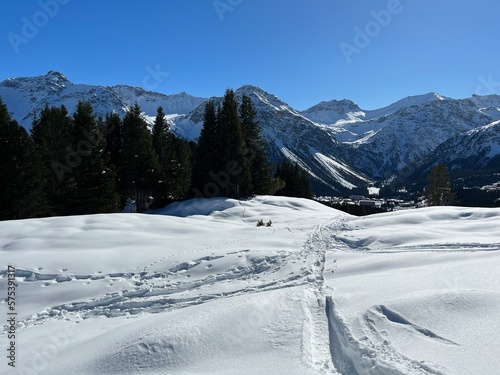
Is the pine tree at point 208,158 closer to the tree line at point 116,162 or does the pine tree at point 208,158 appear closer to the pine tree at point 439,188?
the tree line at point 116,162

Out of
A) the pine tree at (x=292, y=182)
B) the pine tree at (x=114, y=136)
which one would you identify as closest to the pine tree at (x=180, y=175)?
the pine tree at (x=114, y=136)

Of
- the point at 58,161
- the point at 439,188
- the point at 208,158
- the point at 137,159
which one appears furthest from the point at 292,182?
the point at 58,161

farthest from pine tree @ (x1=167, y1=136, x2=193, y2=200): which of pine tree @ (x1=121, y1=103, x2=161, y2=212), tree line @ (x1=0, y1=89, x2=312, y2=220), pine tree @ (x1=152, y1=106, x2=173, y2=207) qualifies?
pine tree @ (x1=121, y1=103, x2=161, y2=212)

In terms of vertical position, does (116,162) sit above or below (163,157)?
below

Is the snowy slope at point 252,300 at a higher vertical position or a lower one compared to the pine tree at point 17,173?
lower

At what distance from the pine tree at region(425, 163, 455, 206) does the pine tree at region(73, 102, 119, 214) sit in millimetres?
47653

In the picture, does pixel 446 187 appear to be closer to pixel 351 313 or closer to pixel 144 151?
pixel 144 151

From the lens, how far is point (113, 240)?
48.1 feet

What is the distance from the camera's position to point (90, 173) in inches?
1112

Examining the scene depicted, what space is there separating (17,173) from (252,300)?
23803mm

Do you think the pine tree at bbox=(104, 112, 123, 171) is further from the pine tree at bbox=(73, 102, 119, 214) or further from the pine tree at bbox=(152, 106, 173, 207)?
the pine tree at bbox=(73, 102, 119, 214)

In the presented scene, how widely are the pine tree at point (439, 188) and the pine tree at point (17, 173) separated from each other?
53.4 metres

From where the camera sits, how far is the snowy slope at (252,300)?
18.8ft

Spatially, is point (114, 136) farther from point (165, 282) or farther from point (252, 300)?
point (252, 300)
